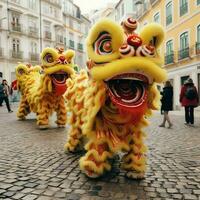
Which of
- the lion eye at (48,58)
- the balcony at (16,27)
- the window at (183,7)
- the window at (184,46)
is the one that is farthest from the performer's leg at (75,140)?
the balcony at (16,27)

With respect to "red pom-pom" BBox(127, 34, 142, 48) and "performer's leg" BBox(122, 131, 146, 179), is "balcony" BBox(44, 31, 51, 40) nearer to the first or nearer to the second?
"performer's leg" BBox(122, 131, 146, 179)

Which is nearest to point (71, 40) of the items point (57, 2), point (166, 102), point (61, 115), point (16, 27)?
point (57, 2)

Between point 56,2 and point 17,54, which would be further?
point 56,2

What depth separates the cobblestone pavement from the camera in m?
3.93

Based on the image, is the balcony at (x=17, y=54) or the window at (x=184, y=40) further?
the balcony at (x=17, y=54)

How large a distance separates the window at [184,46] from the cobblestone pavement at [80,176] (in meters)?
17.9

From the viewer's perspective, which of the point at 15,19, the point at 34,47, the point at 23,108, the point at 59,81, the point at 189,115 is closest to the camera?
the point at 59,81

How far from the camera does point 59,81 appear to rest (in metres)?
8.72

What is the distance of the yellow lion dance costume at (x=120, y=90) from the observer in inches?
156

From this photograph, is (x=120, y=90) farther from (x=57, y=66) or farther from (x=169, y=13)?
(x=169, y=13)

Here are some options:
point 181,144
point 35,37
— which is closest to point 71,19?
point 35,37

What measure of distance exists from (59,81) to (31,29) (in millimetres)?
36137

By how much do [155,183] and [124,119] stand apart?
0.90 meters

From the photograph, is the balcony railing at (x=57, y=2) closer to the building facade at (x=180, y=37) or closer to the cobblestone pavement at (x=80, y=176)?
the building facade at (x=180, y=37)
